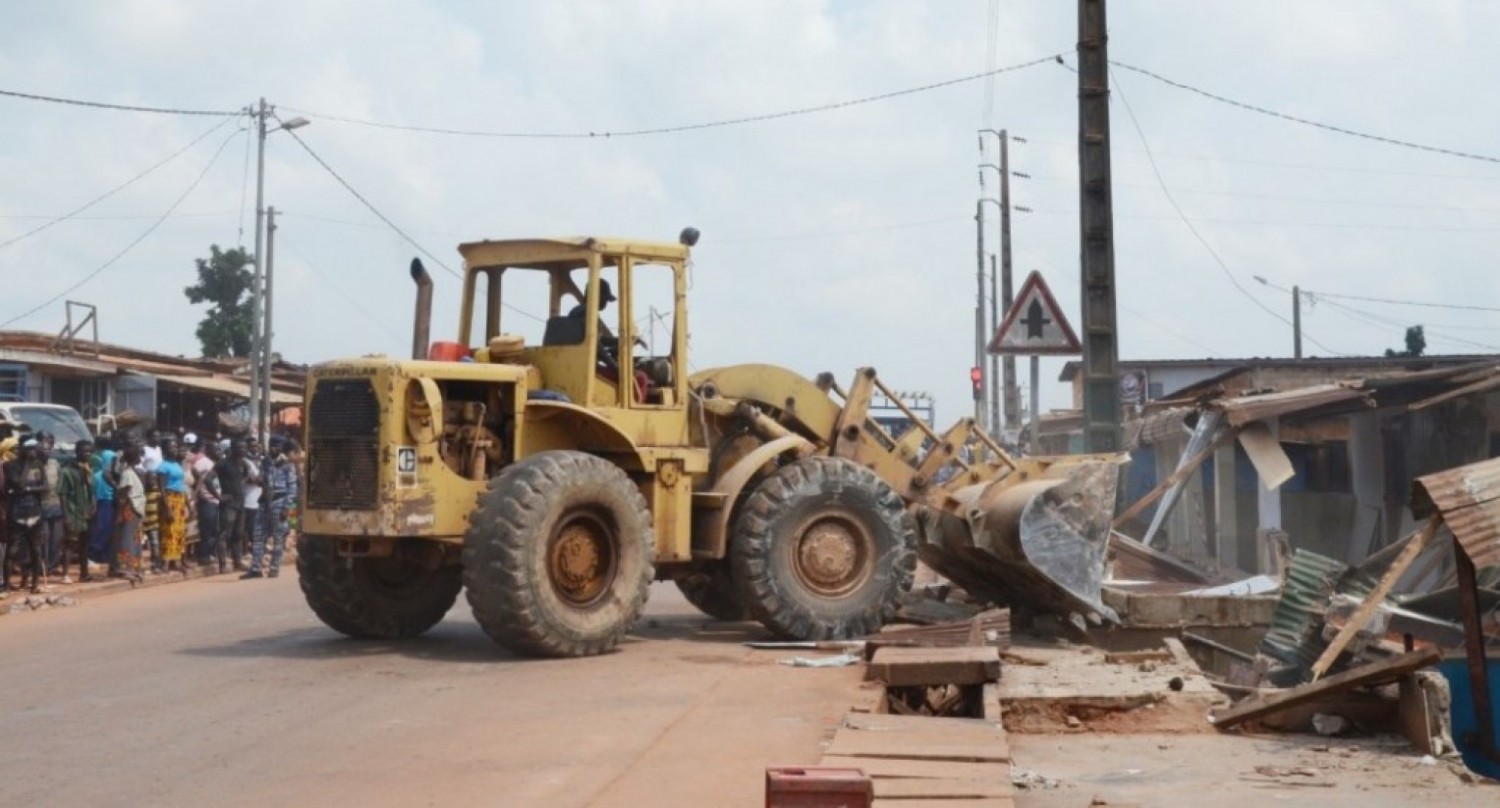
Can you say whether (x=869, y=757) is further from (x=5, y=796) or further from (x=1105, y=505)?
(x=1105, y=505)

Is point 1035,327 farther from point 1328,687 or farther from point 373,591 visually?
point 1328,687

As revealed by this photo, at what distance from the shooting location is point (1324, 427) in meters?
22.1

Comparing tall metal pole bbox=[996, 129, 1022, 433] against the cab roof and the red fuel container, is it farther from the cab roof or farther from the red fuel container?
the red fuel container

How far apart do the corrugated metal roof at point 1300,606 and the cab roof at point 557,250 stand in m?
5.31

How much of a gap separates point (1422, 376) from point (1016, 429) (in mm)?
22489

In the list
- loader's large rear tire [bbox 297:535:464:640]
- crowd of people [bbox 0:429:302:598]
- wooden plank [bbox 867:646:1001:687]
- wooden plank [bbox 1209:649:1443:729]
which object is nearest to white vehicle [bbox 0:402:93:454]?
crowd of people [bbox 0:429:302:598]

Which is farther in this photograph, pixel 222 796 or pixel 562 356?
pixel 562 356

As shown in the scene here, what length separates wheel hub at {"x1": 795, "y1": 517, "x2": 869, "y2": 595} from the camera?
13664 mm

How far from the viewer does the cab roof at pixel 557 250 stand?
43.7 feet

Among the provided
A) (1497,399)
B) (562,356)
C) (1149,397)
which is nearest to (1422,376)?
(1497,399)

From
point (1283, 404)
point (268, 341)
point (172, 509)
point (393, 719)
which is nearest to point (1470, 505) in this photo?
point (393, 719)

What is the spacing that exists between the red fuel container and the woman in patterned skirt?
1824 centimetres

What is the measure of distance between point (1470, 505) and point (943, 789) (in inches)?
161

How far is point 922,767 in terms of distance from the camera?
7211 millimetres
